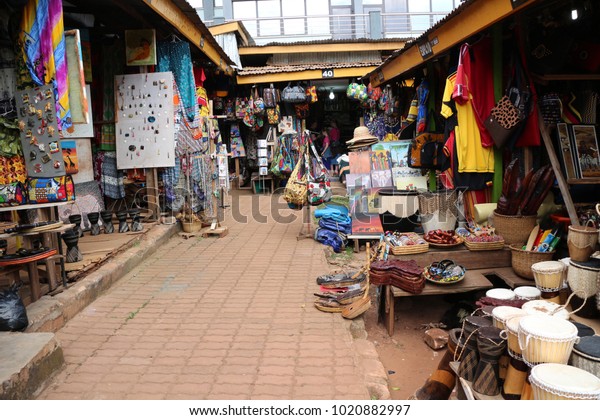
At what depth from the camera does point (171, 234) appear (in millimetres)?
8148

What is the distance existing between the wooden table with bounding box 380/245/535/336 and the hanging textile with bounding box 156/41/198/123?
502 cm

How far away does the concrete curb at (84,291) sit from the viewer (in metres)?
4.08

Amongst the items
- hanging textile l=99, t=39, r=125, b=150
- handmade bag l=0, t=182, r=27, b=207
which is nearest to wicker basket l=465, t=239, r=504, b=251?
handmade bag l=0, t=182, r=27, b=207

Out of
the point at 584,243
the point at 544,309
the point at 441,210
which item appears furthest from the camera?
the point at 441,210

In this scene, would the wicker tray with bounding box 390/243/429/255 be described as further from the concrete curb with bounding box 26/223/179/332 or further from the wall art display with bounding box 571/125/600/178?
the concrete curb with bounding box 26/223/179/332

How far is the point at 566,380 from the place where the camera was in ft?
6.92

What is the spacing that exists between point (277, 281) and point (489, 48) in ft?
12.4

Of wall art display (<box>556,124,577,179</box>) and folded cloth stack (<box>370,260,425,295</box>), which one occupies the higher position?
wall art display (<box>556,124,577,179</box>)

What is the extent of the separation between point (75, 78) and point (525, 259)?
4.89 meters

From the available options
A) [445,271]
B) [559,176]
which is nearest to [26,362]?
[445,271]

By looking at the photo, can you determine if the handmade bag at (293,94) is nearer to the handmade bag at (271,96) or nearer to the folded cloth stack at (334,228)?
the handmade bag at (271,96)

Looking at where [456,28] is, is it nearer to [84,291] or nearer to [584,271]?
[584,271]

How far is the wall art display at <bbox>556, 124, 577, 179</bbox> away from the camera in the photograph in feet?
15.6

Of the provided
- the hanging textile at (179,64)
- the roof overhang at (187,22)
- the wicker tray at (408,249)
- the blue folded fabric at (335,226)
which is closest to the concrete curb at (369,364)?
the wicker tray at (408,249)
